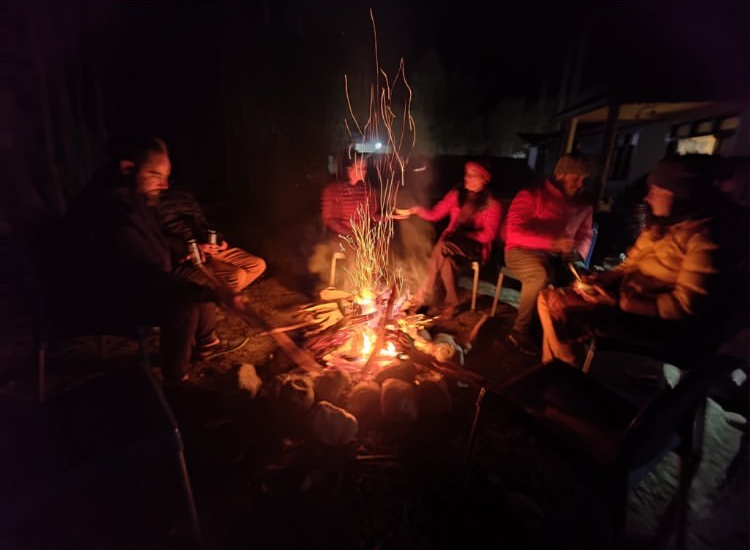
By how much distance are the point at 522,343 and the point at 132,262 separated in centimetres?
401

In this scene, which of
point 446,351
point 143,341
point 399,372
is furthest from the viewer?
point 446,351

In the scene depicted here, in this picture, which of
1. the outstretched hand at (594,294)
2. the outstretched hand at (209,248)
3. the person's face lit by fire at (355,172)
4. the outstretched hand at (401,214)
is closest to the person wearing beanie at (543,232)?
the outstretched hand at (594,294)

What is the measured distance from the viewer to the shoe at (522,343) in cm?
438

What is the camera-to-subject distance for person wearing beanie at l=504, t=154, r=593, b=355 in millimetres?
4367

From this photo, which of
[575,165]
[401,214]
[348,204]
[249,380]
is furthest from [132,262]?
[575,165]

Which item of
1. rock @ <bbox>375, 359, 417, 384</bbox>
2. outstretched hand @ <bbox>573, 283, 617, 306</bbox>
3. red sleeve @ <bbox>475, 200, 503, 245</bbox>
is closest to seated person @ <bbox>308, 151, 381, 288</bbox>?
red sleeve @ <bbox>475, 200, 503, 245</bbox>

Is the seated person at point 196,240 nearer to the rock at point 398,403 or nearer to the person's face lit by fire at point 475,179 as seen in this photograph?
the rock at point 398,403

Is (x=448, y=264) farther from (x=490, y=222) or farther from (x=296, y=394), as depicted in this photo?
(x=296, y=394)

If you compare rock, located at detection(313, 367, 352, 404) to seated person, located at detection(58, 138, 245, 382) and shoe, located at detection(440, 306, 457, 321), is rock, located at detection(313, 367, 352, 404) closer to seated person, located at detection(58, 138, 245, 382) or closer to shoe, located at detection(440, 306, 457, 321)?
seated person, located at detection(58, 138, 245, 382)

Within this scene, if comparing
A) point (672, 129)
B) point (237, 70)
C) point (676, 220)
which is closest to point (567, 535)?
point (676, 220)

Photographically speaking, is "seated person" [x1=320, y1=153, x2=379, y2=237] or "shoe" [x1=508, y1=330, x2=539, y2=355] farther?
"seated person" [x1=320, y1=153, x2=379, y2=237]

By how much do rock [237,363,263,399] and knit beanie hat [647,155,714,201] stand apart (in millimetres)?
3555

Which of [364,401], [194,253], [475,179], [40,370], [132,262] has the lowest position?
[364,401]

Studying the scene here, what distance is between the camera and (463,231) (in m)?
5.20
